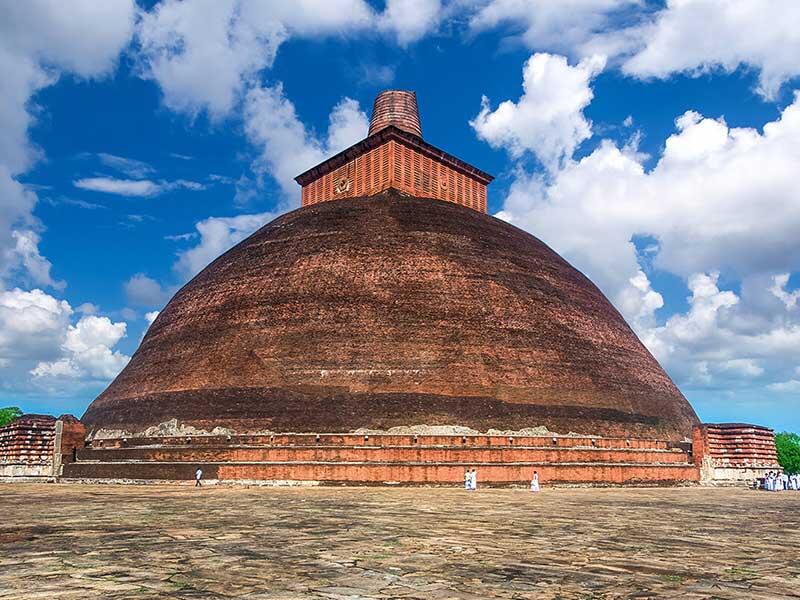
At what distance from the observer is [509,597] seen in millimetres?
4172

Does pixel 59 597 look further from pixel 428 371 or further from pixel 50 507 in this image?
pixel 428 371

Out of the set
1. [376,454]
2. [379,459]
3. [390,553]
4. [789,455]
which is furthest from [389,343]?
[789,455]

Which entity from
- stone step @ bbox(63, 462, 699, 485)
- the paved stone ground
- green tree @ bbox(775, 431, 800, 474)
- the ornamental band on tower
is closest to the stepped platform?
stone step @ bbox(63, 462, 699, 485)

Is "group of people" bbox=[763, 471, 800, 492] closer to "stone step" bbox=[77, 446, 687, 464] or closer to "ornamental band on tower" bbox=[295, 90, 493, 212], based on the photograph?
"stone step" bbox=[77, 446, 687, 464]

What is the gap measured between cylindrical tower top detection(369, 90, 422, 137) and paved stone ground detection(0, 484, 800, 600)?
2300cm

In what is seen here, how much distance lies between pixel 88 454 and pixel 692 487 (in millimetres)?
19167

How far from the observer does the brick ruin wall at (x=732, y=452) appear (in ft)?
78.6

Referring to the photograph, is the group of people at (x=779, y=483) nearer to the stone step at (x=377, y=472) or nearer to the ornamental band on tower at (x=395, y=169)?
the stone step at (x=377, y=472)

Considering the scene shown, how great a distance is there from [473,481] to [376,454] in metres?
2.63

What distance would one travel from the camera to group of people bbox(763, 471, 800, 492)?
908 inches

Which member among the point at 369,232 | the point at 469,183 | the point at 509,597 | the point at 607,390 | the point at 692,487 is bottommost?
the point at 692,487

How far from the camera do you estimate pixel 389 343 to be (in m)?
20.4

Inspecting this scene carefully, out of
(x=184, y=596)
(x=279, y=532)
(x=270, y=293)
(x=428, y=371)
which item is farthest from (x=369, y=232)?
(x=184, y=596)

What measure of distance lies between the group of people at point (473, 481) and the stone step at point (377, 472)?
21 cm
